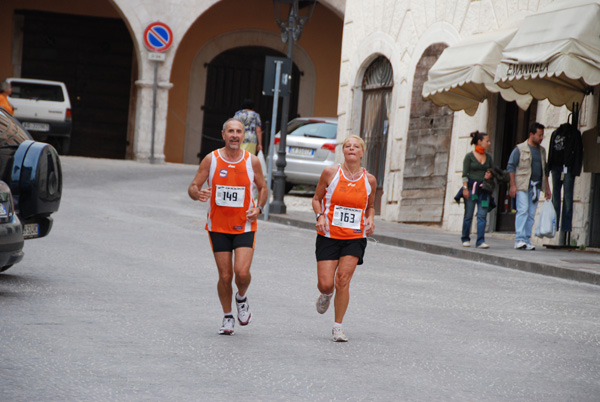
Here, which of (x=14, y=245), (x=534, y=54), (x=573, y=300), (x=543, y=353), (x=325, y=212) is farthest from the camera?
(x=534, y=54)

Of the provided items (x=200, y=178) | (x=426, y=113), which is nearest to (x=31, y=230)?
(x=200, y=178)

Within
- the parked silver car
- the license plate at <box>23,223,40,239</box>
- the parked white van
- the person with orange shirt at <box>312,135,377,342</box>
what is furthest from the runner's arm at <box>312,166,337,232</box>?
the parked white van

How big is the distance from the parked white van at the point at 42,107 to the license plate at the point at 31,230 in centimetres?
1777

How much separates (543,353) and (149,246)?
244 inches

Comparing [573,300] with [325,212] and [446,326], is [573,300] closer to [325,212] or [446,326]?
[446,326]

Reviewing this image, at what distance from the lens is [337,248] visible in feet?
24.3

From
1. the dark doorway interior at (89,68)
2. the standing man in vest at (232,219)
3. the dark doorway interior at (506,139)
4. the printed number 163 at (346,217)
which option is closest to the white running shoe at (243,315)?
the standing man in vest at (232,219)

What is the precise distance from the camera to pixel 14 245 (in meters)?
8.19

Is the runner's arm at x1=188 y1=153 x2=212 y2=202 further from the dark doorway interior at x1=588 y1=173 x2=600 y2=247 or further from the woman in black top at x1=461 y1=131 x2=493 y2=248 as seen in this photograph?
the dark doorway interior at x1=588 y1=173 x2=600 y2=247

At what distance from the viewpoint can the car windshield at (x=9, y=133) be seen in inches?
358

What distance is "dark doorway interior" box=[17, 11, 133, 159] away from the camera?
31906mm

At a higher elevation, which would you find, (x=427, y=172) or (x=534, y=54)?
(x=534, y=54)

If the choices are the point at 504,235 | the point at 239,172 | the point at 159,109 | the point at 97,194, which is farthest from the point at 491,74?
the point at 159,109

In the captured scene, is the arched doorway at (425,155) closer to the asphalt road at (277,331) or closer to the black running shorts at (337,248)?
the asphalt road at (277,331)
